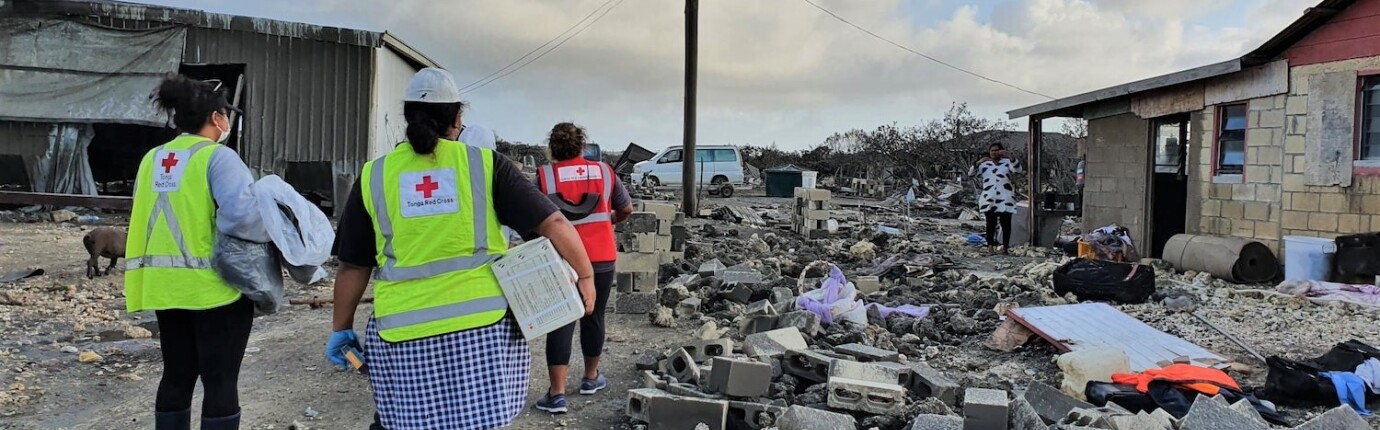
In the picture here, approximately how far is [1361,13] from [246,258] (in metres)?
10.1

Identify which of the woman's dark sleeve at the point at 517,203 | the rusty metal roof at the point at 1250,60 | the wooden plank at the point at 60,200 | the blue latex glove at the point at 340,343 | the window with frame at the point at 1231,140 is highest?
the rusty metal roof at the point at 1250,60

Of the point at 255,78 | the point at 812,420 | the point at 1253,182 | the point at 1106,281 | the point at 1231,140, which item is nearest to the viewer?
the point at 812,420

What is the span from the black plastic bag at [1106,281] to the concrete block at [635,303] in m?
3.58

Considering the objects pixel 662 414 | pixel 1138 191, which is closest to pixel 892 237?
pixel 1138 191

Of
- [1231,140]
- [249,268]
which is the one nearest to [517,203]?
[249,268]

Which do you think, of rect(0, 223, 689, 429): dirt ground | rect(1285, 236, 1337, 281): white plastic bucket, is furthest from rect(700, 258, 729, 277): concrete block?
rect(1285, 236, 1337, 281): white plastic bucket

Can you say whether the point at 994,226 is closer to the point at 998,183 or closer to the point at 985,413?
the point at 998,183

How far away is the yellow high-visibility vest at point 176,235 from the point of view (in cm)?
297

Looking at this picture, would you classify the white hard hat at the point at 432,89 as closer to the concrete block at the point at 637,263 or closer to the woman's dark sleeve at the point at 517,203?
the woman's dark sleeve at the point at 517,203

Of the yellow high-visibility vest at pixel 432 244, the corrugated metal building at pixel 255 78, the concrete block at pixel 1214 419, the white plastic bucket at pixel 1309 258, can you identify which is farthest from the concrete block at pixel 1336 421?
the corrugated metal building at pixel 255 78

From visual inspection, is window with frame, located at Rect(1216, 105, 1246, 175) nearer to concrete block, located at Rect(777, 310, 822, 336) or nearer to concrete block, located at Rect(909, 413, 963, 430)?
concrete block, located at Rect(777, 310, 822, 336)

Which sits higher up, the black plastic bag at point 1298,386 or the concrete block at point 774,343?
the concrete block at point 774,343

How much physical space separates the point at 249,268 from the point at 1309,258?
30.7 ft

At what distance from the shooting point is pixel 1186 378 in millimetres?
4488
